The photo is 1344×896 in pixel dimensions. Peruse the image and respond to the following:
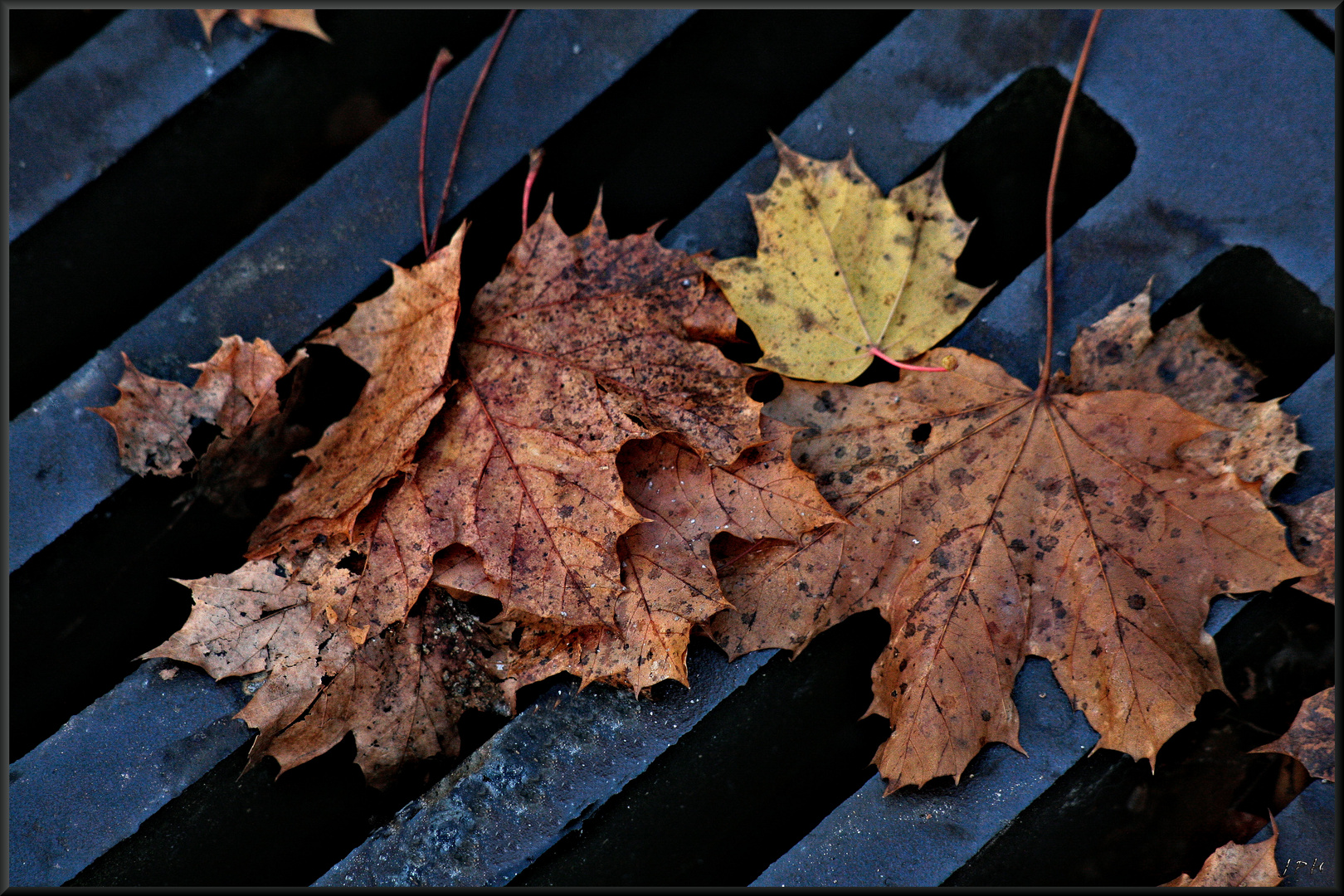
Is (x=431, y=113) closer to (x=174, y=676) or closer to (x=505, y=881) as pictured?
(x=174, y=676)

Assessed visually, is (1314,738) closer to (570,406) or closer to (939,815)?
(939,815)

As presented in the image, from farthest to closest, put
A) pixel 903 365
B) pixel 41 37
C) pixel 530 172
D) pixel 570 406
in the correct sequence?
pixel 41 37, pixel 530 172, pixel 903 365, pixel 570 406

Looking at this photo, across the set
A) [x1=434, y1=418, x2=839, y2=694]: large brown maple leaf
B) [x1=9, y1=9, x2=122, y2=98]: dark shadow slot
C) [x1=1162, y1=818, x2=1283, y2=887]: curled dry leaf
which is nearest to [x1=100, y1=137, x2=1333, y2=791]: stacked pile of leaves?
[x1=434, y1=418, x2=839, y2=694]: large brown maple leaf

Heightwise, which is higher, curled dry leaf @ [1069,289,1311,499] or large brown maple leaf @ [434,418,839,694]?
large brown maple leaf @ [434,418,839,694]

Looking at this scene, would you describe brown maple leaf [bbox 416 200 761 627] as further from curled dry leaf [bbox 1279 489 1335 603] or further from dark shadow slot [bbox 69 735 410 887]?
curled dry leaf [bbox 1279 489 1335 603]

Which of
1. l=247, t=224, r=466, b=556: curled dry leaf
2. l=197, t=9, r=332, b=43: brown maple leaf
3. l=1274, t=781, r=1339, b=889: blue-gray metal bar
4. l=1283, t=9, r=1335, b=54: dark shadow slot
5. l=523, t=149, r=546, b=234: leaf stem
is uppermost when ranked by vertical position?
l=197, t=9, r=332, b=43: brown maple leaf

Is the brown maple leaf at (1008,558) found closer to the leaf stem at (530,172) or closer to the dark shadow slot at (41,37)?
the leaf stem at (530,172)

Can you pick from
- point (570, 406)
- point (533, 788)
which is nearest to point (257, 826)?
point (533, 788)
